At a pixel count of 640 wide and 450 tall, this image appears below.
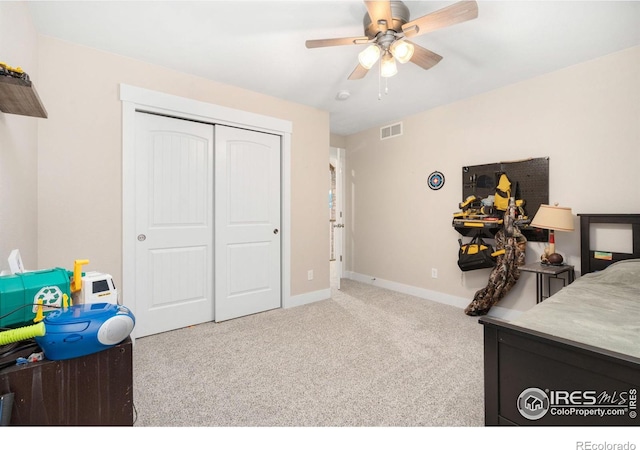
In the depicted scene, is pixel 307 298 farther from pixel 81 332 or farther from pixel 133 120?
pixel 81 332

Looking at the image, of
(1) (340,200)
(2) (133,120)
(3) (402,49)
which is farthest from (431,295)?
(2) (133,120)

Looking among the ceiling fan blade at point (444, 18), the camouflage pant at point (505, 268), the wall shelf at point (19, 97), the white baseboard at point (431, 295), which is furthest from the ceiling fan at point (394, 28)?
the white baseboard at point (431, 295)

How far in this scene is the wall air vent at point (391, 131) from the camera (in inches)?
161

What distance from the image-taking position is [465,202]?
10.7ft

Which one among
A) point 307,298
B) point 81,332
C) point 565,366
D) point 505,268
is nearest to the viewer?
point 81,332

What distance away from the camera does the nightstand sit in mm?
2435

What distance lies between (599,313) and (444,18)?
1723 millimetres

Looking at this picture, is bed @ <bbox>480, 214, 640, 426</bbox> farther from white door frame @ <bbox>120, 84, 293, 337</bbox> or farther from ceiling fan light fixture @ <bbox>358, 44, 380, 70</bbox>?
white door frame @ <bbox>120, 84, 293, 337</bbox>

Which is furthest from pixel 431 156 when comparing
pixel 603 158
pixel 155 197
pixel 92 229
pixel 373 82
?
pixel 92 229

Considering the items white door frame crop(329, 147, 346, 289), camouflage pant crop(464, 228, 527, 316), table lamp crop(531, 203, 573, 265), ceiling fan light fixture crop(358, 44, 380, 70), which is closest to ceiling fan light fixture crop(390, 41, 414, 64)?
ceiling fan light fixture crop(358, 44, 380, 70)

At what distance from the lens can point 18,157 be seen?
1689 mm

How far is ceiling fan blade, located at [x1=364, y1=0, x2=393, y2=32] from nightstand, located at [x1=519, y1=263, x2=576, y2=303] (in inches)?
88.2
